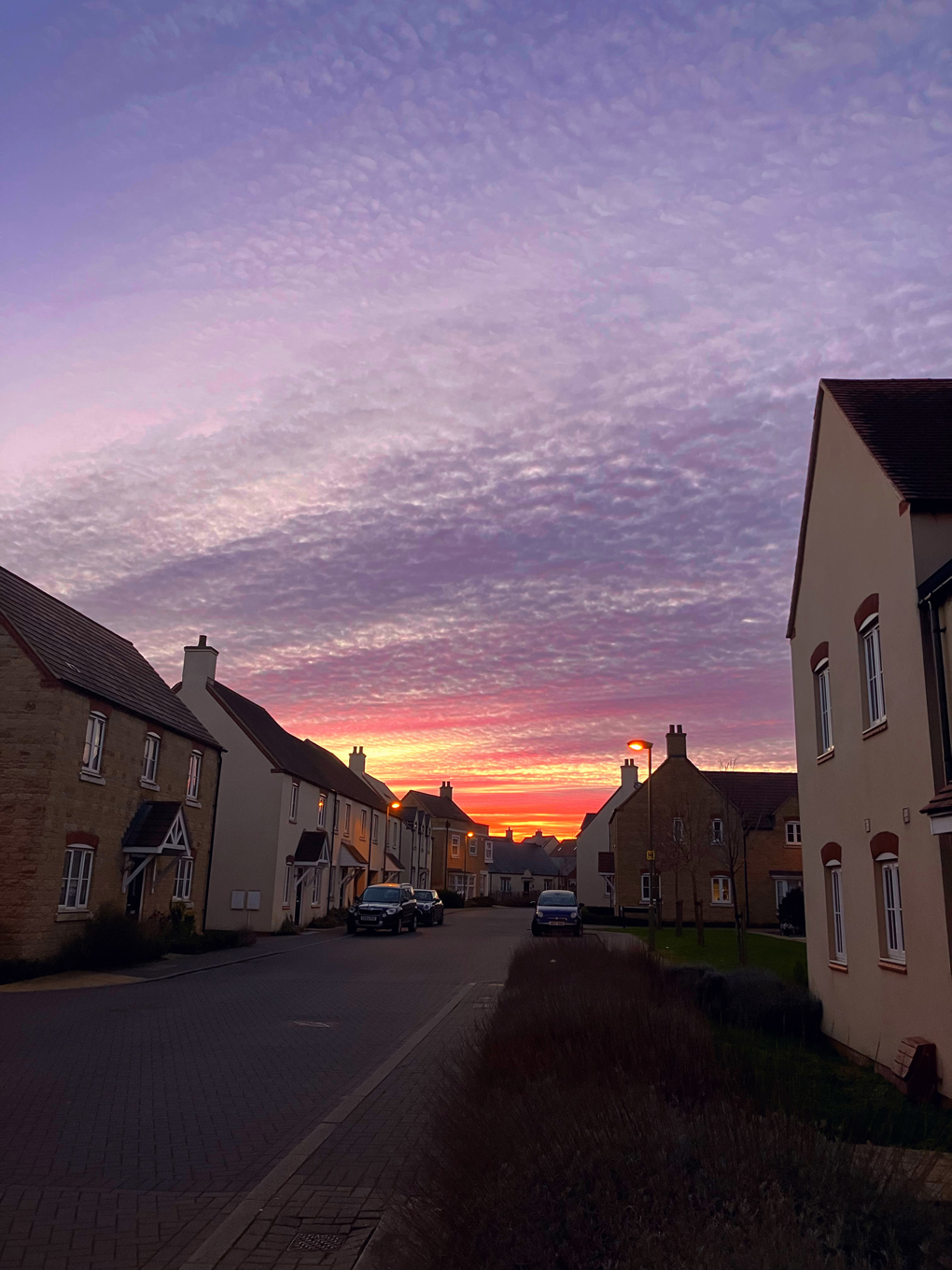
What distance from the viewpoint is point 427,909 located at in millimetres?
48062

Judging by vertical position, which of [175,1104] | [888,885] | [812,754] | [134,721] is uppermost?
[134,721]

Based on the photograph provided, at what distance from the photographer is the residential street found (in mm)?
5840

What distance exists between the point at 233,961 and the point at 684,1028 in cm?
2077

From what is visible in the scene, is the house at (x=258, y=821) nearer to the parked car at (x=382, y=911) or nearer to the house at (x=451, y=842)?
the parked car at (x=382, y=911)

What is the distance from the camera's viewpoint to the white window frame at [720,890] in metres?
50.2

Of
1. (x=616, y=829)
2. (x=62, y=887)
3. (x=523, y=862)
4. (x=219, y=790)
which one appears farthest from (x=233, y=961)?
(x=523, y=862)

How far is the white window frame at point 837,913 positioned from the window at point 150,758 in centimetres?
1866

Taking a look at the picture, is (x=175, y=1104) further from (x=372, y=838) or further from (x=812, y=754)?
(x=372, y=838)

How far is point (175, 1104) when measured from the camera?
9320 millimetres

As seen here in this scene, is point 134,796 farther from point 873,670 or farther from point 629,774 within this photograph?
point 629,774

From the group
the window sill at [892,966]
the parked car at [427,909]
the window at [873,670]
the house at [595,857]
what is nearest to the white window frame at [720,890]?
the parked car at [427,909]

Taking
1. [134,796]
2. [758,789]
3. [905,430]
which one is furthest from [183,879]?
[758,789]

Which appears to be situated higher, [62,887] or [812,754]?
[812,754]

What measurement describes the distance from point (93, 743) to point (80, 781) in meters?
1.24
